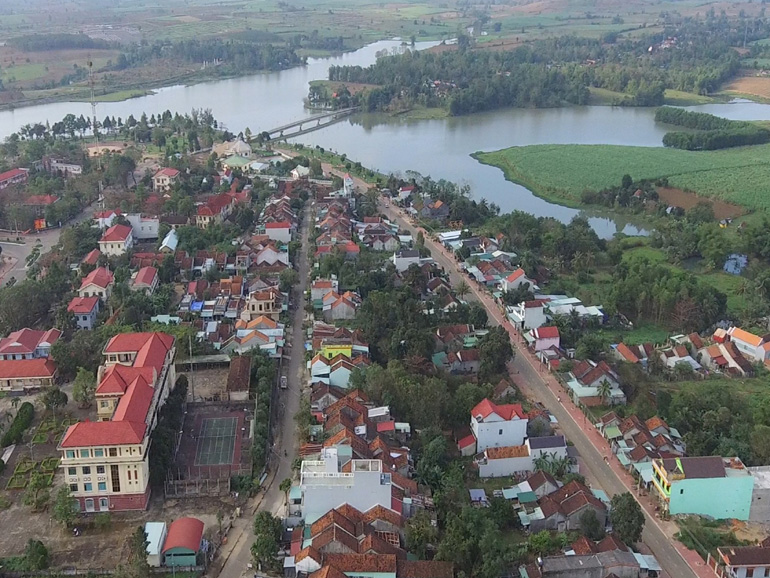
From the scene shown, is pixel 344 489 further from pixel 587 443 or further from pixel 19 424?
pixel 19 424

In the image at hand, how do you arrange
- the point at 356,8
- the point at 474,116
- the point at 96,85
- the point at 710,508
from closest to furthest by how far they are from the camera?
the point at 710,508, the point at 474,116, the point at 96,85, the point at 356,8

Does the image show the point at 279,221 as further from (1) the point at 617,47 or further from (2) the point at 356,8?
(2) the point at 356,8

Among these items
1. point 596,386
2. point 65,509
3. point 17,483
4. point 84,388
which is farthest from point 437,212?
point 65,509

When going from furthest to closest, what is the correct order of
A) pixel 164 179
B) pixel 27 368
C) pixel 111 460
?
pixel 164 179, pixel 27 368, pixel 111 460

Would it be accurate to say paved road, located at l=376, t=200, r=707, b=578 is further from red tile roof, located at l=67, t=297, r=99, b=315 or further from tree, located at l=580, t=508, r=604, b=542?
red tile roof, located at l=67, t=297, r=99, b=315

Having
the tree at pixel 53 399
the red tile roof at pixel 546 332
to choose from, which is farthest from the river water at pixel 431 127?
the tree at pixel 53 399

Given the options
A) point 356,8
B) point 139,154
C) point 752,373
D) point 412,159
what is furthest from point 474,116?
point 356,8

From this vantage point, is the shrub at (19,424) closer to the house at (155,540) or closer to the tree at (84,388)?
the tree at (84,388)
